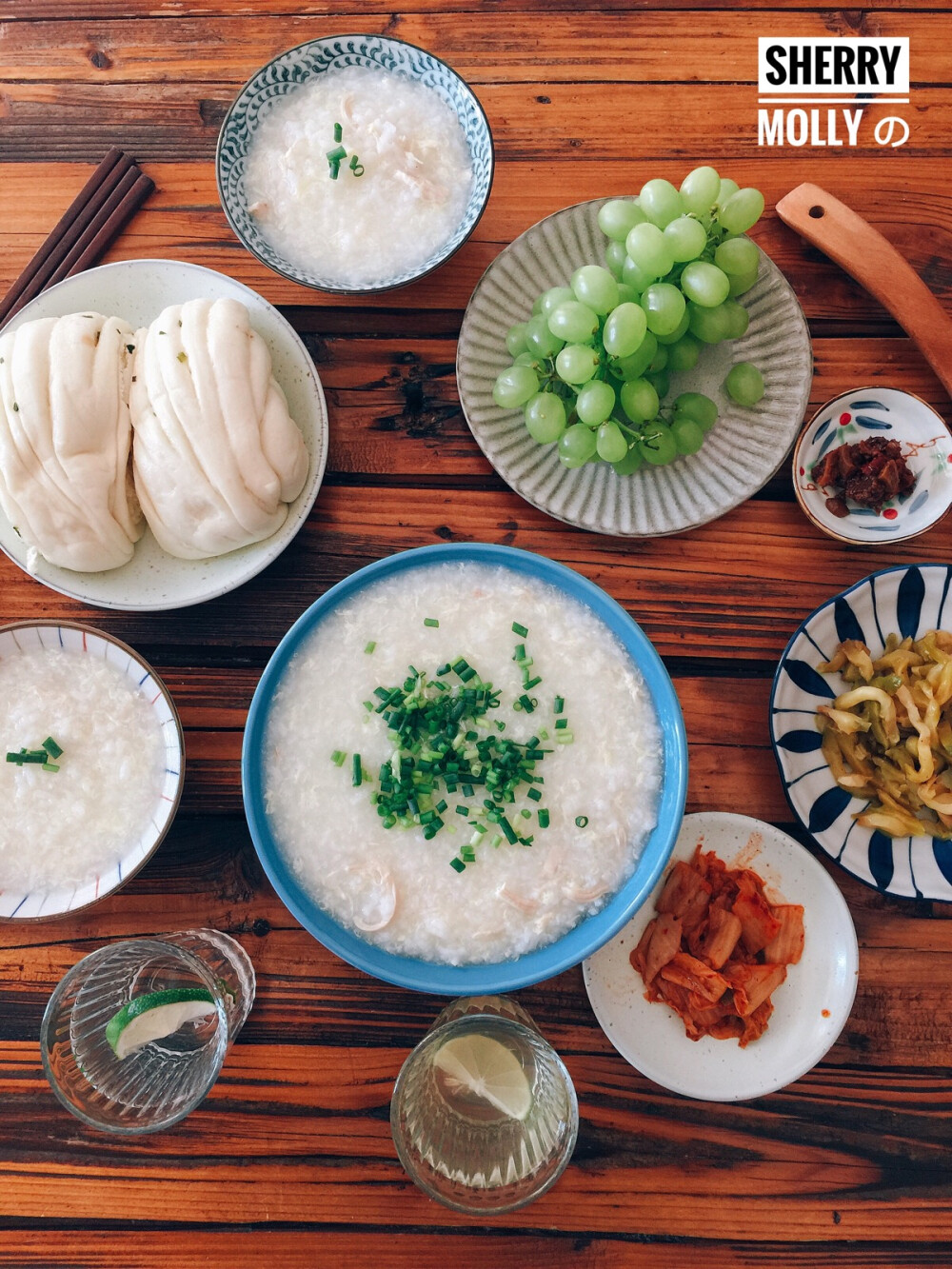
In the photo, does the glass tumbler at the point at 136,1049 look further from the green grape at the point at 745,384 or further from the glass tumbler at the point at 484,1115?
the green grape at the point at 745,384

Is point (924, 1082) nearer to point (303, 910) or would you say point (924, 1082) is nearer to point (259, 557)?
point (303, 910)

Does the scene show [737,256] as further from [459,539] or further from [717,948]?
[717,948]

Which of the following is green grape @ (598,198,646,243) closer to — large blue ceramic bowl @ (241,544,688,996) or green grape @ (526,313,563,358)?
green grape @ (526,313,563,358)

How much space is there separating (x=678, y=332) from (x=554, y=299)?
0.64ft

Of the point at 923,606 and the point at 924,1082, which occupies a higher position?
the point at 923,606

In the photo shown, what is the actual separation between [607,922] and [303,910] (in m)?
0.41

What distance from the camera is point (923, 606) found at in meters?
1.38

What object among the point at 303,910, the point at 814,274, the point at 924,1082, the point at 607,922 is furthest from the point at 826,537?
the point at 303,910

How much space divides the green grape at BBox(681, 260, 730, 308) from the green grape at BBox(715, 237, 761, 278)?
3 cm

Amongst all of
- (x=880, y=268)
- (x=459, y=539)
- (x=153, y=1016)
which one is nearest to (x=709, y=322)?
(x=880, y=268)

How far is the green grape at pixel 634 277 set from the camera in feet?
4.21

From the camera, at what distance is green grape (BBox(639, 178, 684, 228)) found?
129 cm

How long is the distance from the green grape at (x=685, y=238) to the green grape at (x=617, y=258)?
0.25 ft

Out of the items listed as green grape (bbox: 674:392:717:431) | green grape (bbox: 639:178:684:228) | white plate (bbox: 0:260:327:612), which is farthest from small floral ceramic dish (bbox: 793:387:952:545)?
white plate (bbox: 0:260:327:612)
